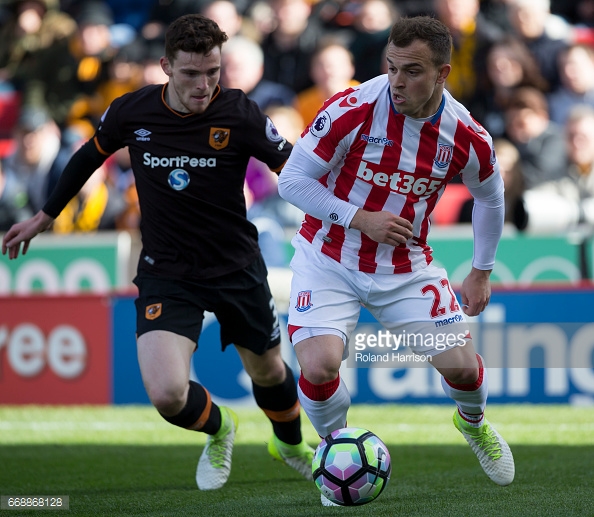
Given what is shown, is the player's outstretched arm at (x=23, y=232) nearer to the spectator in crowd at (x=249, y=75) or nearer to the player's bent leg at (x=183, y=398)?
the player's bent leg at (x=183, y=398)

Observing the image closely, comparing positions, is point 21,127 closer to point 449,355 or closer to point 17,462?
point 17,462

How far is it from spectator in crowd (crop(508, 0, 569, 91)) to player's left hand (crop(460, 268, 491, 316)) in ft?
22.8

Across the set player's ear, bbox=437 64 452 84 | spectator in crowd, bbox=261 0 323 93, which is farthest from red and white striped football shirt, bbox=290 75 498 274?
spectator in crowd, bbox=261 0 323 93

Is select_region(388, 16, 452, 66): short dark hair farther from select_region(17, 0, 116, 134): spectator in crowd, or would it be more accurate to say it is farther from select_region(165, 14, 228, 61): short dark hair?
select_region(17, 0, 116, 134): spectator in crowd

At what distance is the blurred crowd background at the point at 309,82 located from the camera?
10.0 meters

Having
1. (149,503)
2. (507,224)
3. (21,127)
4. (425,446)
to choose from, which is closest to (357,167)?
(149,503)

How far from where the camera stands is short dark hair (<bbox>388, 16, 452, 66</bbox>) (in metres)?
4.41

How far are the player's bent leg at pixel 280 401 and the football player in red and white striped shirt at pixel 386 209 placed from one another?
797 millimetres

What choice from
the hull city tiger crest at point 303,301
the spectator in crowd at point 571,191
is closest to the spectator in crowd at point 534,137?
the spectator in crowd at point 571,191

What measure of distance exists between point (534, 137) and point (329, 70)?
2.43m

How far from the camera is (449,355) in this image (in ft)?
15.7

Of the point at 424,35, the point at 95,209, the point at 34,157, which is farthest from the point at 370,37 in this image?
the point at 424,35

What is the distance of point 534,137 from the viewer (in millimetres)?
10461

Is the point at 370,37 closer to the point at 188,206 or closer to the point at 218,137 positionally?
the point at 218,137
